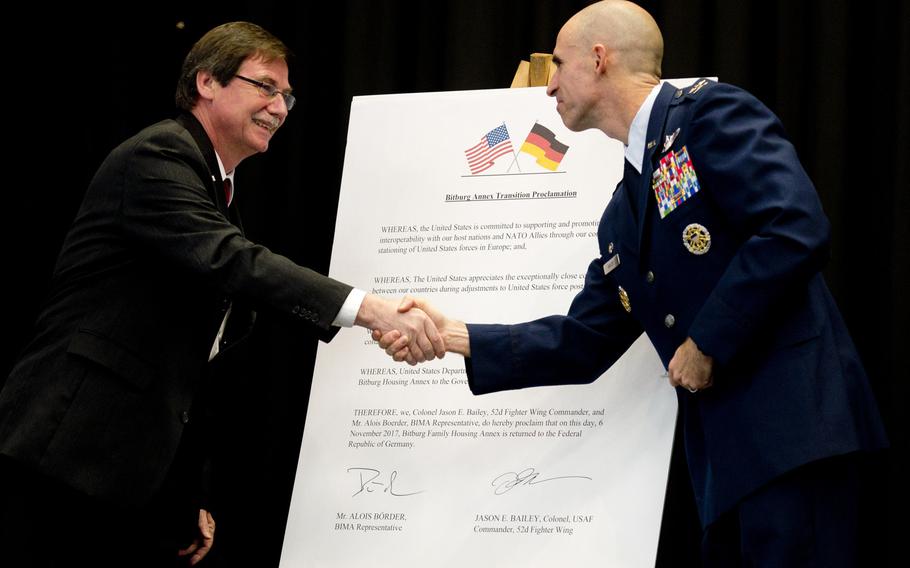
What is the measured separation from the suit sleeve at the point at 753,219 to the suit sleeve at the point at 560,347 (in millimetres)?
542

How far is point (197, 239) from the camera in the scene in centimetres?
273

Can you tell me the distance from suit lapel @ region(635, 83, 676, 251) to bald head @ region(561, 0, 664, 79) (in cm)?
22

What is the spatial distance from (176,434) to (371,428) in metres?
0.61

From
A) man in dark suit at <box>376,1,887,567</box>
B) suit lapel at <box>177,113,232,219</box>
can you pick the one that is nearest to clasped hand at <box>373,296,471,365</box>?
man in dark suit at <box>376,1,887,567</box>

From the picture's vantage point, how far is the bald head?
281cm

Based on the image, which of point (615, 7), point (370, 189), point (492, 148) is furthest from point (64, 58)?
point (615, 7)

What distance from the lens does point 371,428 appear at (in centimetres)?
310

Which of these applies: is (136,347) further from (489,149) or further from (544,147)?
(544,147)

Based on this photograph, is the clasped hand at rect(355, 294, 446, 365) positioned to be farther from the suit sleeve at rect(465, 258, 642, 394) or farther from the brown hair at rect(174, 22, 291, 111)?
the brown hair at rect(174, 22, 291, 111)

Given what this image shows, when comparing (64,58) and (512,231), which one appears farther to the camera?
(64,58)

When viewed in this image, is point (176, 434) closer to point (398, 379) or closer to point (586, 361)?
point (398, 379)

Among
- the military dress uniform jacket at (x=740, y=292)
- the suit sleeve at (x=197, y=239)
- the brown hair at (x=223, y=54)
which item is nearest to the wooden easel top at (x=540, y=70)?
the military dress uniform jacket at (x=740, y=292)

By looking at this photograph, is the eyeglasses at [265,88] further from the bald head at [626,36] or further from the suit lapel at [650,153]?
the suit lapel at [650,153]
